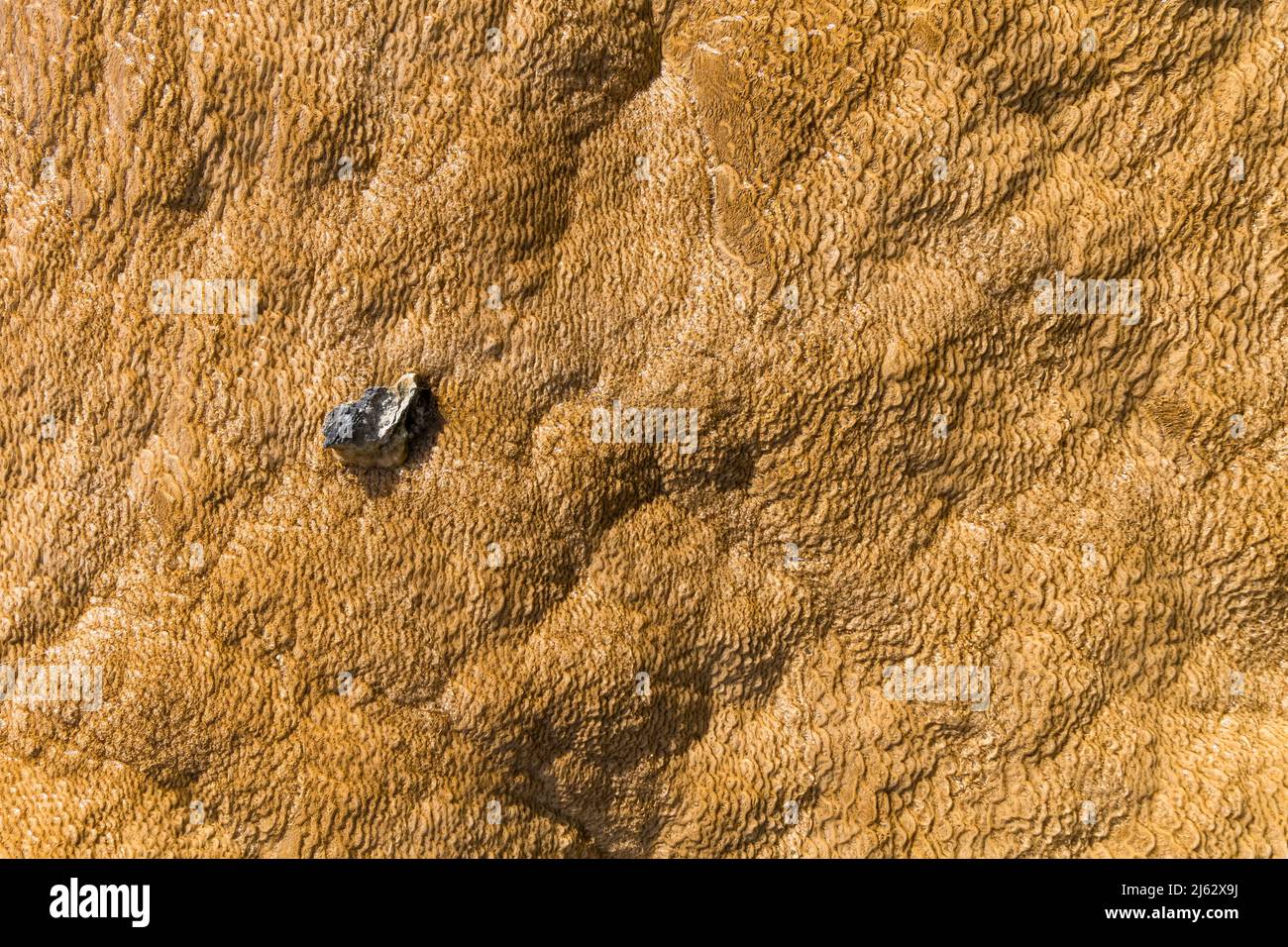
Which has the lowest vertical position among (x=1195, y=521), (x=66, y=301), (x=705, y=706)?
(x=705, y=706)

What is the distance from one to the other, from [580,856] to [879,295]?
2.10m

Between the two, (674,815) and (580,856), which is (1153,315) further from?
(580,856)

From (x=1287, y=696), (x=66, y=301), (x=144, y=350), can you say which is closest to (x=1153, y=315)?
(x=1287, y=696)

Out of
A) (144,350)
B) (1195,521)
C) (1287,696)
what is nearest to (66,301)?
(144,350)

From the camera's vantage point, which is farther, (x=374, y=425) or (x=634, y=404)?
(x=634, y=404)

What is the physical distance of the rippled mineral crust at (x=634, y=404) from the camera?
303cm

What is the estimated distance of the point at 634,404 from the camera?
3.12 metres

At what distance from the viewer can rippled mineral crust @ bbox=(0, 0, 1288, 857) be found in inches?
119

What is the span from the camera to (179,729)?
3.09 meters

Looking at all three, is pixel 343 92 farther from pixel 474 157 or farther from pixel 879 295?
pixel 879 295

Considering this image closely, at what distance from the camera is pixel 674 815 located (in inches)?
129

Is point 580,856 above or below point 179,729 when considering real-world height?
below

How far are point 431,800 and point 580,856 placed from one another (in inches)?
21.6

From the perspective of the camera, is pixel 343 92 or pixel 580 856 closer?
pixel 343 92
